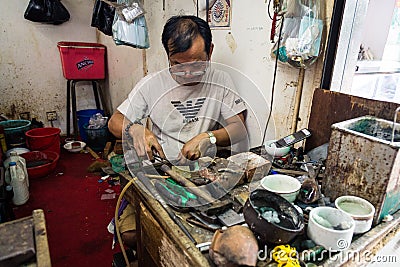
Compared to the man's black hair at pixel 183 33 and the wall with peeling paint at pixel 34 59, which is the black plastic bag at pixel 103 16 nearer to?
the wall with peeling paint at pixel 34 59

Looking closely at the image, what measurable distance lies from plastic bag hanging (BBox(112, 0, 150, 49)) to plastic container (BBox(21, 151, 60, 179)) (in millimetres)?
1302

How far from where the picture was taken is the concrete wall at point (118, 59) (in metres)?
1.20

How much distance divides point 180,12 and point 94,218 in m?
1.54

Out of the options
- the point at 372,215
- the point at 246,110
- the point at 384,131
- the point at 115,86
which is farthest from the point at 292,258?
the point at 115,86

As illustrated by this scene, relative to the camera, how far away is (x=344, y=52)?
101 cm

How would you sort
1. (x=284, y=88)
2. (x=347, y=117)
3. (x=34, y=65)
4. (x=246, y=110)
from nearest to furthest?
(x=347, y=117)
(x=284, y=88)
(x=246, y=110)
(x=34, y=65)

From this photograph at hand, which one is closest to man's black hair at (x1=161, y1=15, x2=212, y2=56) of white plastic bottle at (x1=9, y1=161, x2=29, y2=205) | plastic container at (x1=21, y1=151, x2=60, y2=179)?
white plastic bottle at (x1=9, y1=161, x2=29, y2=205)

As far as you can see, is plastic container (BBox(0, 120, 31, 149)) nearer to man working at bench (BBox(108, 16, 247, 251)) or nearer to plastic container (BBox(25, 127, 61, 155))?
plastic container (BBox(25, 127, 61, 155))

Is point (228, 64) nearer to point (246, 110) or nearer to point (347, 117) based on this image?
point (246, 110)

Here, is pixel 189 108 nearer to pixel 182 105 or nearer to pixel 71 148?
pixel 182 105

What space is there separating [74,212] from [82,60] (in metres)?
1.81

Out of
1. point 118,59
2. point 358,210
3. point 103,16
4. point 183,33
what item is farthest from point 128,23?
point 358,210

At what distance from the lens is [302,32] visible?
942 mm

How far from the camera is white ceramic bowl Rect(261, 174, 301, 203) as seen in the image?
0.76m
